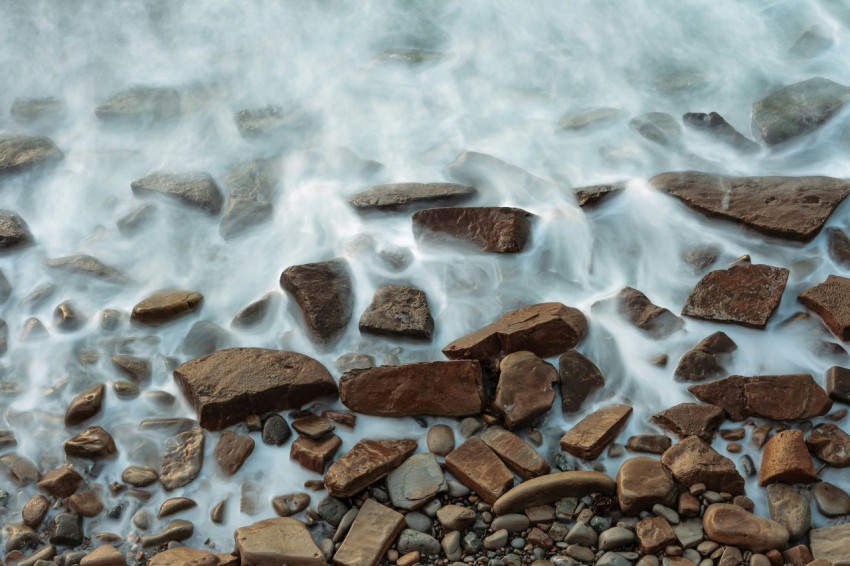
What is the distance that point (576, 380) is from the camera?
10.1 ft

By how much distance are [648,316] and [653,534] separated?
3.16 ft

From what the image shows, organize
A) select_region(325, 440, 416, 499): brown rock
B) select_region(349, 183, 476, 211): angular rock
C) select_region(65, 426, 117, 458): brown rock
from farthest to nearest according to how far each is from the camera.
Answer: select_region(349, 183, 476, 211): angular rock
select_region(65, 426, 117, 458): brown rock
select_region(325, 440, 416, 499): brown rock

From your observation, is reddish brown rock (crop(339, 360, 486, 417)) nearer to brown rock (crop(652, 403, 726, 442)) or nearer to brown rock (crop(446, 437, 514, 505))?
brown rock (crop(446, 437, 514, 505))

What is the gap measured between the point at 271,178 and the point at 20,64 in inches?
92.7

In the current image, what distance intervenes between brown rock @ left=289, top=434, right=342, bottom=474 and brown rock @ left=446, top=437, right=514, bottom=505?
1.27ft

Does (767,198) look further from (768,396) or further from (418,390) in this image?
(418,390)

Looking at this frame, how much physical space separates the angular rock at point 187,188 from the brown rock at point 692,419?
231cm

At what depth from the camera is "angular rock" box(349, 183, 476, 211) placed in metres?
3.98

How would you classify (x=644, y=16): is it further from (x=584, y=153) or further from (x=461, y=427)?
(x=461, y=427)

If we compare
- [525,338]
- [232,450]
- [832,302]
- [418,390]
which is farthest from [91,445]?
[832,302]

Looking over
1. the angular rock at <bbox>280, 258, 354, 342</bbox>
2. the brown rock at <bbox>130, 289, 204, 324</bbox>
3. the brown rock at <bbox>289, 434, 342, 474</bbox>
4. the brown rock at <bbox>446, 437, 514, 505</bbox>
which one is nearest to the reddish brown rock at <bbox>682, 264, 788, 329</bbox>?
the brown rock at <bbox>446, 437, 514, 505</bbox>

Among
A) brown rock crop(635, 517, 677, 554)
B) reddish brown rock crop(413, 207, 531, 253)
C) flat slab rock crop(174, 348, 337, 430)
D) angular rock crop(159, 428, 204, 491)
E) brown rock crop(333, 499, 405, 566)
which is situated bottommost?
angular rock crop(159, 428, 204, 491)

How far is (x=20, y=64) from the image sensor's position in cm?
561

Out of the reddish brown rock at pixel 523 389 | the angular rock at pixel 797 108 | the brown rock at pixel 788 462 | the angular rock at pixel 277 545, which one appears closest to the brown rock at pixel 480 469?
the reddish brown rock at pixel 523 389
